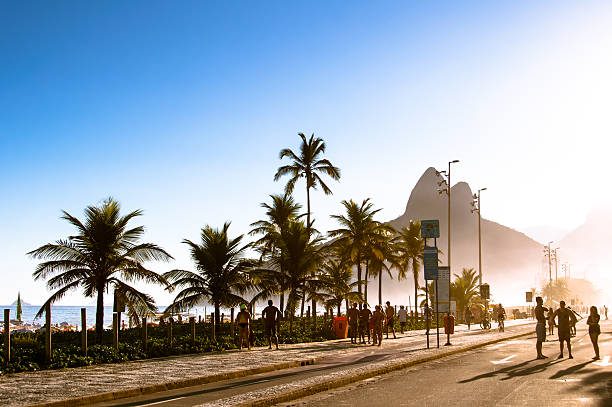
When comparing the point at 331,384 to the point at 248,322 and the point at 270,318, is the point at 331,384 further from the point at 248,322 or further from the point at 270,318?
the point at 270,318

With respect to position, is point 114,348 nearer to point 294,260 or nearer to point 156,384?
point 156,384

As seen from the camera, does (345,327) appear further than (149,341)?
Yes

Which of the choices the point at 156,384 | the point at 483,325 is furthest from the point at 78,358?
the point at 483,325

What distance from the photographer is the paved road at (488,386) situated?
11234mm

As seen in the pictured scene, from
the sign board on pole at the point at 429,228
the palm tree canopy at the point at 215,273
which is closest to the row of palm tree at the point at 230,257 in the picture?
the palm tree canopy at the point at 215,273

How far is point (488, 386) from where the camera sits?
43.4 feet

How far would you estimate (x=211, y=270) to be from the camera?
3234 centimetres

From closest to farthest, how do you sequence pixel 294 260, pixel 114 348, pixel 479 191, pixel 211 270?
pixel 114 348 < pixel 211 270 < pixel 294 260 < pixel 479 191

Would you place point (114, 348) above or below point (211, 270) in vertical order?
below

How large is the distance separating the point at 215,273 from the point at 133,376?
683 inches

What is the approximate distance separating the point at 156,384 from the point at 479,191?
52.4 m

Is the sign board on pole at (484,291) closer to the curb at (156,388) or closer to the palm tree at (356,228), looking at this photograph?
the palm tree at (356,228)

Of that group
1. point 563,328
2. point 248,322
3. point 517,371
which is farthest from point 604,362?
point 248,322

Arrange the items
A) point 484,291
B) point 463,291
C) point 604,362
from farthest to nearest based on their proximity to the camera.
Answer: point 463,291
point 484,291
point 604,362
